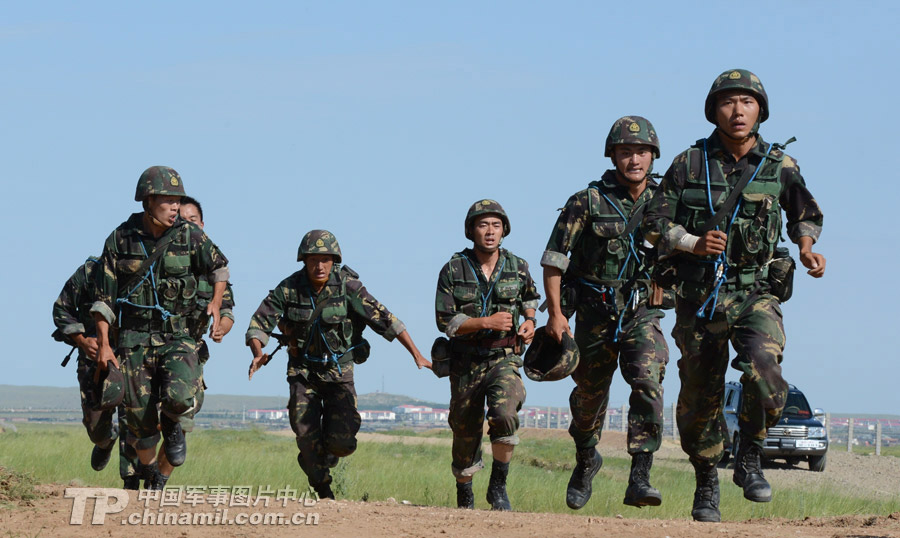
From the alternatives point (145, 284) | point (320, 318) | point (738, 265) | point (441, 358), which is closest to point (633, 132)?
point (738, 265)

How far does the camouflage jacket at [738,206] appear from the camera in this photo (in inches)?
346

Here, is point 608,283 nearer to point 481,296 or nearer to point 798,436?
point 481,296

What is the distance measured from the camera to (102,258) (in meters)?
11.1

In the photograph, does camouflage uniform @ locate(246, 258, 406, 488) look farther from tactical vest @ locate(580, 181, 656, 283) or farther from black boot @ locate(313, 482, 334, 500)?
tactical vest @ locate(580, 181, 656, 283)

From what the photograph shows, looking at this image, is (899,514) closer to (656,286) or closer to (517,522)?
(656,286)

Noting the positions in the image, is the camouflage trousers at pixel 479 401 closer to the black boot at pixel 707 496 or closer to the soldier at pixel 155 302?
the black boot at pixel 707 496

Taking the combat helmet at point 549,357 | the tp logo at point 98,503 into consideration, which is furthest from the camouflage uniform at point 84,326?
the combat helmet at point 549,357

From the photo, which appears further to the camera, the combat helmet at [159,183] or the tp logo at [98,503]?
the combat helmet at [159,183]

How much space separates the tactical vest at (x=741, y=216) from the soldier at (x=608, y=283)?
120cm

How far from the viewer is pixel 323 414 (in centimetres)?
1242

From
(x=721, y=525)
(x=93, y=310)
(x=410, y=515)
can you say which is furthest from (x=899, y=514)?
(x=93, y=310)

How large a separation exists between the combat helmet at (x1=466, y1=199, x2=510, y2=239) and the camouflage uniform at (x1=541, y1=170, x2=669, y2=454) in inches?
43.9

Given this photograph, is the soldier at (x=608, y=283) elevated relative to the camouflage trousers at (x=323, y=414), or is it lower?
elevated

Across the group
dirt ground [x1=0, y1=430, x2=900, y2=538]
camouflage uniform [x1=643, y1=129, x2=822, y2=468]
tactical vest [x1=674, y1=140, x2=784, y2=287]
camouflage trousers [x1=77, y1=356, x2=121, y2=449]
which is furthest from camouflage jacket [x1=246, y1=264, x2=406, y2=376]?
tactical vest [x1=674, y1=140, x2=784, y2=287]
